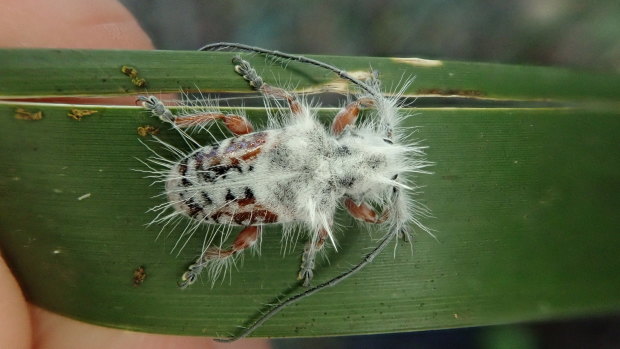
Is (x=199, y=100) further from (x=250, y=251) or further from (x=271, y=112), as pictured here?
(x=250, y=251)

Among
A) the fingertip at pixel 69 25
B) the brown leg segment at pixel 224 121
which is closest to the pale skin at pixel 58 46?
the fingertip at pixel 69 25

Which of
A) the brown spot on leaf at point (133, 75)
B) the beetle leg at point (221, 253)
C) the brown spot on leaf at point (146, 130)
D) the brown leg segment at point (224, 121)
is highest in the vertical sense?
the brown spot on leaf at point (133, 75)

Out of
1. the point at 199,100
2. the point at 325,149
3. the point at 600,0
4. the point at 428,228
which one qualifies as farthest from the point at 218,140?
the point at 600,0

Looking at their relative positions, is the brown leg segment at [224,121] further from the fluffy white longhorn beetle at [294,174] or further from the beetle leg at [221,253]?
the beetle leg at [221,253]

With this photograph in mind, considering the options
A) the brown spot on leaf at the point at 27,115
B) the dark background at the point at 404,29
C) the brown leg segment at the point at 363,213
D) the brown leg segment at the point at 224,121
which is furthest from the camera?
the dark background at the point at 404,29

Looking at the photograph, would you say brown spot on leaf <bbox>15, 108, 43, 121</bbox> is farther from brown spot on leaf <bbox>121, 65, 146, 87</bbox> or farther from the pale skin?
brown spot on leaf <bbox>121, 65, 146, 87</bbox>

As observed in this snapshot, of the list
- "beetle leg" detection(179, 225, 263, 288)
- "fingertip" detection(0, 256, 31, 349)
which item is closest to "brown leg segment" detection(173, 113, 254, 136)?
"beetle leg" detection(179, 225, 263, 288)

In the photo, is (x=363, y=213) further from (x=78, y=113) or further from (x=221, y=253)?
(x=78, y=113)
